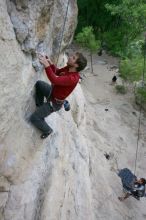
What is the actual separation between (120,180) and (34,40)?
749 centimetres

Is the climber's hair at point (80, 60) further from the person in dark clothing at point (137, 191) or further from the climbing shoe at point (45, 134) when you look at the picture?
the person in dark clothing at point (137, 191)

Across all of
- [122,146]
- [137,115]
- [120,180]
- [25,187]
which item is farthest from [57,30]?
[137,115]

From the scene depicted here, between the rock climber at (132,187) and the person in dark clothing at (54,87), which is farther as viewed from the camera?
the rock climber at (132,187)

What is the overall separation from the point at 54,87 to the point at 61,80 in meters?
0.46

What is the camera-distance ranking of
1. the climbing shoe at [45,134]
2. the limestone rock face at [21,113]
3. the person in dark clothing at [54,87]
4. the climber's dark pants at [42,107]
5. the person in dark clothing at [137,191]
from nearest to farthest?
1. the limestone rock face at [21,113]
2. the person in dark clothing at [54,87]
3. the climber's dark pants at [42,107]
4. the climbing shoe at [45,134]
5. the person in dark clothing at [137,191]

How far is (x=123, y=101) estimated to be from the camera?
2147 cm

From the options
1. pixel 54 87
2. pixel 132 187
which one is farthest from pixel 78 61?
pixel 132 187

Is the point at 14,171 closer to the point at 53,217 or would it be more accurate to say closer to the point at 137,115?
the point at 53,217

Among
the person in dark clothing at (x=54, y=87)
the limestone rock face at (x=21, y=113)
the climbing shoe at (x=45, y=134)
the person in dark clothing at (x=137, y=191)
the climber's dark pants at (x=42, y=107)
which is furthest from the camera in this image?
A: the person in dark clothing at (x=137, y=191)

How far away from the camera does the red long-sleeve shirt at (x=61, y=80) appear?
7305mm

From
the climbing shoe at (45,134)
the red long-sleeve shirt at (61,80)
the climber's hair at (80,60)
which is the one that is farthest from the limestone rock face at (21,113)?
the climber's hair at (80,60)

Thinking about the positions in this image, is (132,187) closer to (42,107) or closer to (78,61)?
(42,107)

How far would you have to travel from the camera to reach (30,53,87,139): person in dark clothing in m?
7.28

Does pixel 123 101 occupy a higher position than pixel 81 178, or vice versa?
pixel 81 178
